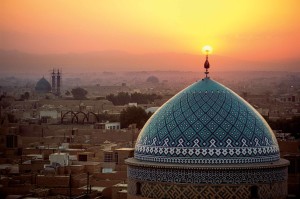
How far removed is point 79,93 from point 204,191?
5988 cm

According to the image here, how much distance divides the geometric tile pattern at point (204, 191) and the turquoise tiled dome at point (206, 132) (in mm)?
Result: 248

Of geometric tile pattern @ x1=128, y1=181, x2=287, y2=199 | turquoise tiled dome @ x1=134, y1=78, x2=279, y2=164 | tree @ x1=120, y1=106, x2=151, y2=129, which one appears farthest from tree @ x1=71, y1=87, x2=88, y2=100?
geometric tile pattern @ x1=128, y1=181, x2=287, y2=199

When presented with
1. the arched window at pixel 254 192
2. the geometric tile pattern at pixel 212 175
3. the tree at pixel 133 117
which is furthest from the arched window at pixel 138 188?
the tree at pixel 133 117

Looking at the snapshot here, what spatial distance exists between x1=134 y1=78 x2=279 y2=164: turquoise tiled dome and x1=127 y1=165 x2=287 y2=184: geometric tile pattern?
0.10 metres

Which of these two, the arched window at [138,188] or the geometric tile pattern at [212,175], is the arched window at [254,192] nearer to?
the geometric tile pattern at [212,175]

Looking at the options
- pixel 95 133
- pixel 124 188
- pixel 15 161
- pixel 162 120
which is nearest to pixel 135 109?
pixel 95 133

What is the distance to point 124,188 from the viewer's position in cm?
1385

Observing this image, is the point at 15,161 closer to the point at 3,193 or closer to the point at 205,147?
the point at 3,193

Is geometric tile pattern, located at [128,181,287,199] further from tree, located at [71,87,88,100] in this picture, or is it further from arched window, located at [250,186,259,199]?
tree, located at [71,87,88,100]

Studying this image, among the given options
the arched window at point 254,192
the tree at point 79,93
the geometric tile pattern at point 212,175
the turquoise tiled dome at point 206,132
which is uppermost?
the tree at point 79,93

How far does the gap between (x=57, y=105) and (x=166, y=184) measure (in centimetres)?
4663

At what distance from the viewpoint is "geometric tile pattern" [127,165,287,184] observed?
8.48m

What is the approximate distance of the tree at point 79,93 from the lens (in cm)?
6681

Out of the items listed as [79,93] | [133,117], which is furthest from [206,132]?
[79,93]
